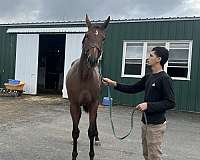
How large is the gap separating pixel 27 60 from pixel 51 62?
470 centimetres

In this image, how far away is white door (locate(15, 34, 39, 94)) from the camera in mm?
16719

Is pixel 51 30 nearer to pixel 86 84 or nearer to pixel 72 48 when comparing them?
pixel 72 48

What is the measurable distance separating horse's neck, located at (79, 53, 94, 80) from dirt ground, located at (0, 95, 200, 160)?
4.99 ft

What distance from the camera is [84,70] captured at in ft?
16.6

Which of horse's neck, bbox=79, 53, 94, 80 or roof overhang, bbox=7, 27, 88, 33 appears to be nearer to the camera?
horse's neck, bbox=79, 53, 94, 80

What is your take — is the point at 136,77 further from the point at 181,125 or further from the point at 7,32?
the point at 7,32

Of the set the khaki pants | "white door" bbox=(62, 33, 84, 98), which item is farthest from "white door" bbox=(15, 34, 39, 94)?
the khaki pants

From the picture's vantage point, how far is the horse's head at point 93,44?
4.38m

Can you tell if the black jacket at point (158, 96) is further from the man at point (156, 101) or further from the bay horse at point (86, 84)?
the bay horse at point (86, 84)

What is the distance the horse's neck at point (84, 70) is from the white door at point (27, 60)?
1193 centimetres

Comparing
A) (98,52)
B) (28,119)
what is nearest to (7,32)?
(28,119)

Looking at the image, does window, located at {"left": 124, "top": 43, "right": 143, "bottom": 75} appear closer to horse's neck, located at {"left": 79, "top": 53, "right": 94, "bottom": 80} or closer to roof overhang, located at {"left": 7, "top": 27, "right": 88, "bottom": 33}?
roof overhang, located at {"left": 7, "top": 27, "right": 88, "bottom": 33}

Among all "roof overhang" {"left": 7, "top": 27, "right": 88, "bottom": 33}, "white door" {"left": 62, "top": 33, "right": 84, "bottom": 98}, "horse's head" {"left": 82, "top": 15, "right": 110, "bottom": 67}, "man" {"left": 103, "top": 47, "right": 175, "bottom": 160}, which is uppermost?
"roof overhang" {"left": 7, "top": 27, "right": 88, "bottom": 33}

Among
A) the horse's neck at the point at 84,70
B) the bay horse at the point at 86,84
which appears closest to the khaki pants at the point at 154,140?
the bay horse at the point at 86,84
